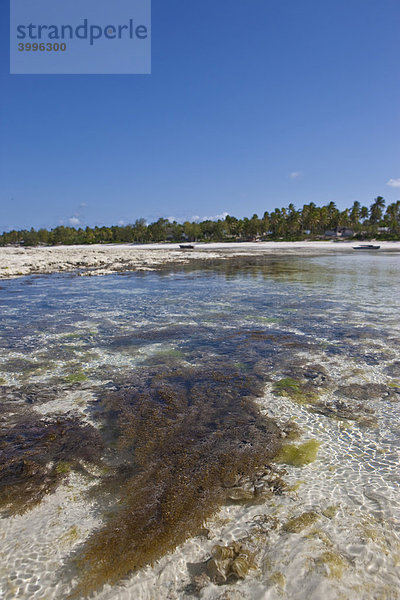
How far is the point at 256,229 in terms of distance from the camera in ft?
420

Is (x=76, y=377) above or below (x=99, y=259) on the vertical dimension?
below

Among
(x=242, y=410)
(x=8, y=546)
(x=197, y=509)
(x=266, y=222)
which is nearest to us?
(x=8, y=546)

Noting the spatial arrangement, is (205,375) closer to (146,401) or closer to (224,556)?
(146,401)

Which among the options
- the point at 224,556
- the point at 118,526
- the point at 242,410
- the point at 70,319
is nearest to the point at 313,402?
the point at 242,410

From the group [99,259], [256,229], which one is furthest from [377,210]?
[99,259]

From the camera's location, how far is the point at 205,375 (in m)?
7.66

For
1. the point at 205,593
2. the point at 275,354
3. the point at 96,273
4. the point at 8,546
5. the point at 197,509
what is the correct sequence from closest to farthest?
1. the point at 205,593
2. the point at 8,546
3. the point at 197,509
4. the point at 275,354
5. the point at 96,273

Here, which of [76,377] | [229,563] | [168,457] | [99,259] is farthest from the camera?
[99,259]

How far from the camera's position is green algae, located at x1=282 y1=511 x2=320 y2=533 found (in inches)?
138

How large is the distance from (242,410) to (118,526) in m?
3.03

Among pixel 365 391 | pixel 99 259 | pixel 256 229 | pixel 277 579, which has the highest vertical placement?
pixel 256 229

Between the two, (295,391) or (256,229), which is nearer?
(295,391)

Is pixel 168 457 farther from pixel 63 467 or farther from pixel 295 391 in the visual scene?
pixel 295 391

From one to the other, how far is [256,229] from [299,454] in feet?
421
